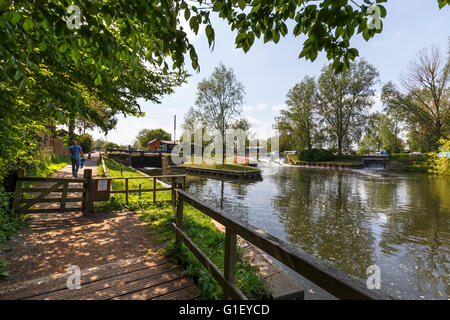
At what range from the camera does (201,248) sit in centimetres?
453

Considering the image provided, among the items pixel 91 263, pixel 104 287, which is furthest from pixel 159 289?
pixel 91 263

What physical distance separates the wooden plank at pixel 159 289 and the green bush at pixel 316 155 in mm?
44181

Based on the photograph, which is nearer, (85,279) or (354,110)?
(85,279)

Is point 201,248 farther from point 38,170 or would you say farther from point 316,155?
point 316,155

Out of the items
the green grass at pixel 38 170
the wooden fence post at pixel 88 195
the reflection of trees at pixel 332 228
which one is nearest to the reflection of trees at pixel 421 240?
the reflection of trees at pixel 332 228

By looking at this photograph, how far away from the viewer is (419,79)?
113 ft

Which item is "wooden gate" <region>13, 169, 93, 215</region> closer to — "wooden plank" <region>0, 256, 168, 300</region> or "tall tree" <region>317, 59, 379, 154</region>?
"wooden plank" <region>0, 256, 168, 300</region>

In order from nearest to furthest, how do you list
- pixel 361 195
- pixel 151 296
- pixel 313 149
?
pixel 151 296
pixel 361 195
pixel 313 149

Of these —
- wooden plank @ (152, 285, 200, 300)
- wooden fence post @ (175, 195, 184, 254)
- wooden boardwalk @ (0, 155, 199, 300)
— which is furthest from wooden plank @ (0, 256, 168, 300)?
wooden plank @ (152, 285, 200, 300)

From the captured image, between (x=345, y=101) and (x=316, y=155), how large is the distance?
442 inches

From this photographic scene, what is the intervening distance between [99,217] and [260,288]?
16.9 ft

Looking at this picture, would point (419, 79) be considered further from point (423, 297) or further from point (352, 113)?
point (423, 297)

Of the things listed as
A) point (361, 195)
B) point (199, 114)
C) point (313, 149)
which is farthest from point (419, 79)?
point (199, 114)

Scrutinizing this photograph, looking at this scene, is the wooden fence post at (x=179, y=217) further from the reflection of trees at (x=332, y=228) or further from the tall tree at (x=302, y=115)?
the tall tree at (x=302, y=115)
